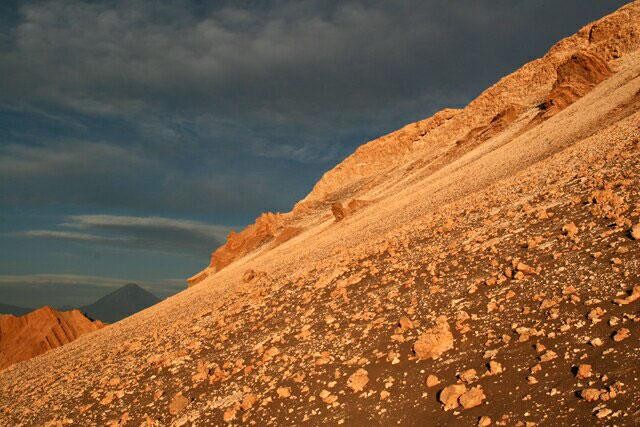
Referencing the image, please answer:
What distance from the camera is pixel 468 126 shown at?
50156 mm

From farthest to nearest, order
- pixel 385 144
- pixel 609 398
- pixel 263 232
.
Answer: pixel 385 144 < pixel 263 232 < pixel 609 398

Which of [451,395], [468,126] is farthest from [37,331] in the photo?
[468,126]

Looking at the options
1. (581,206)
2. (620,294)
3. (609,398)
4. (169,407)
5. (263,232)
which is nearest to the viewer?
(609,398)

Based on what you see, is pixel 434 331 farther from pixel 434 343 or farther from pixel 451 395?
pixel 451 395

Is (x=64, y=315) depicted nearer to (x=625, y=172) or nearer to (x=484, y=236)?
(x=484, y=236)

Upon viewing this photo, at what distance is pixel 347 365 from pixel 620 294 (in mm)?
4286

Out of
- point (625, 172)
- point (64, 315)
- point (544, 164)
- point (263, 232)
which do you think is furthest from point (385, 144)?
point (625, 172)

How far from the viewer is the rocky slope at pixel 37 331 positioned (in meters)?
29.2

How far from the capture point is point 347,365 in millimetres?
7477

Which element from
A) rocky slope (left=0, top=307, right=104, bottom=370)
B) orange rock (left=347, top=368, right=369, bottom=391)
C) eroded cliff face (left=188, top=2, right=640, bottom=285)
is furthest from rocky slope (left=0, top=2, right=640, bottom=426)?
eroded cliff face (left=188, top=2, right=640, bottom=285)

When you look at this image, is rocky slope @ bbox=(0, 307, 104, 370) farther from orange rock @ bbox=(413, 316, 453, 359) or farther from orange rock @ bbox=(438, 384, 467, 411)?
orange rock @ bbox=(438, 384, 467, 411)

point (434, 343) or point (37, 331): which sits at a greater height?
point (37, 331)

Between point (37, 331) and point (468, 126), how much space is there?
4633 centimetres

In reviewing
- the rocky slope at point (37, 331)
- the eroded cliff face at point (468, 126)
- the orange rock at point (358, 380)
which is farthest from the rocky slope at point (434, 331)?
the eroded cliff face at point (468, 126)
